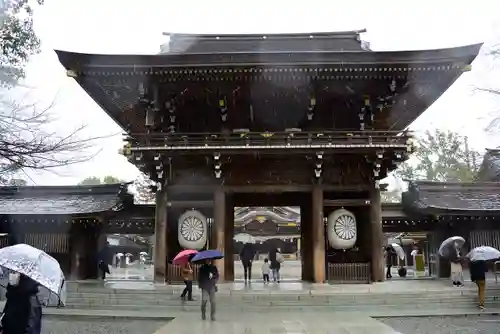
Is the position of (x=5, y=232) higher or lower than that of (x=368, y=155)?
lower

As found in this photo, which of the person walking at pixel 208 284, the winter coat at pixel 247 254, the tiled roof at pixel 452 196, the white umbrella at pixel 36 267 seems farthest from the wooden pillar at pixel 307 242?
the white umbrella at pixel 36 267

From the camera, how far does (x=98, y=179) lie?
7119 centimetres

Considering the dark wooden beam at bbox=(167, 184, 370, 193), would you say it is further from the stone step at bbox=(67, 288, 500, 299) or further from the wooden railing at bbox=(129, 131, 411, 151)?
the stone step at bbox=(67, 288, 500, 299)

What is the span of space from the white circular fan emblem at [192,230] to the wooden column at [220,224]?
0.69 m

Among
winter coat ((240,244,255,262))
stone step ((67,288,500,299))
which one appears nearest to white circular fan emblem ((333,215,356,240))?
stone step ((67,288,500,299))

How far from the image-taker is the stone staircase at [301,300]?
14734 millimetres

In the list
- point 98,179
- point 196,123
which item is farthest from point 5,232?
point 98,179

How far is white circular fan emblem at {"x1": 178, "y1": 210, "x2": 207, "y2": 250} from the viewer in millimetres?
18891

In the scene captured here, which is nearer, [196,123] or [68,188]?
[196,123]

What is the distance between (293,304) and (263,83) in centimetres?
826

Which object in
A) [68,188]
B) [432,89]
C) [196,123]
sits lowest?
[68,188]

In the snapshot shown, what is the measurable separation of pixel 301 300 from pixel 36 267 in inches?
412

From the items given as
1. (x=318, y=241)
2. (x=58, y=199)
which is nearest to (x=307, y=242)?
(x=318, y=241)

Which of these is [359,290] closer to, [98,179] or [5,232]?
[5,232]
